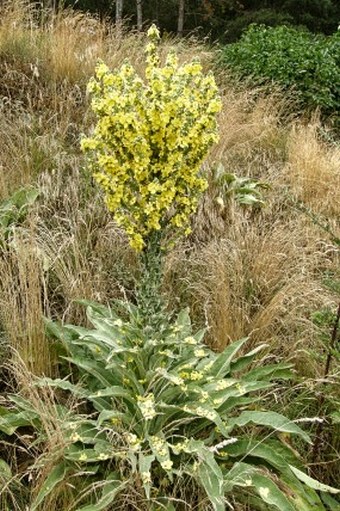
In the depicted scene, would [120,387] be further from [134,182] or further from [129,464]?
[134,182]

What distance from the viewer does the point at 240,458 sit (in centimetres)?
248

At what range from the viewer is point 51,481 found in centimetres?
227

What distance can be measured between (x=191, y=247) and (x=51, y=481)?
1913 millimetres

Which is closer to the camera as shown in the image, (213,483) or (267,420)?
(213,483)

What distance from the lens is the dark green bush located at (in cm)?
695

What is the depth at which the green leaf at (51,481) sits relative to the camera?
218cm

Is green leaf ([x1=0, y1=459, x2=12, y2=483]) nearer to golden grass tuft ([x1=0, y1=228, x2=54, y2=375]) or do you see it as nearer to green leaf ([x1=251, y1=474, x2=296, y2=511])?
golden grass tuft ([x1=0, y1=228, x2=54, y2=375])

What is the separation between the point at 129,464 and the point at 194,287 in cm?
125

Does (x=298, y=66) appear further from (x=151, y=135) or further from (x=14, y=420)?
(x=14, y=420)

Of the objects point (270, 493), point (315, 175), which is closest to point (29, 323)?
point (270, 493)

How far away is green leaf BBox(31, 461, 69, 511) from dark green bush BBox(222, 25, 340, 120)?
5414mm

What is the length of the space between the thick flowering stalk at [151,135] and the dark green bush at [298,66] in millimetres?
4829

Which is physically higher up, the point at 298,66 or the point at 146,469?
the point at 298,66

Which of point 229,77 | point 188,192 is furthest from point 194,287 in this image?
point 229,77
